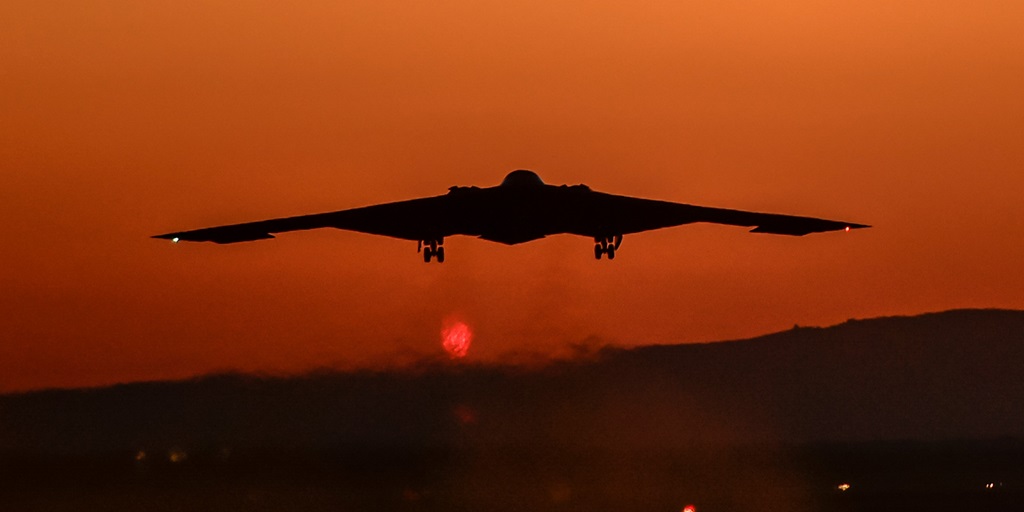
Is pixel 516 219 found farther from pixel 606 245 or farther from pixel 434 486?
pixel 434 486

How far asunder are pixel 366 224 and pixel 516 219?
6.80 m

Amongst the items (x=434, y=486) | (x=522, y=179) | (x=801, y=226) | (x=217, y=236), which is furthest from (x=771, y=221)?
(x=434, y=486)

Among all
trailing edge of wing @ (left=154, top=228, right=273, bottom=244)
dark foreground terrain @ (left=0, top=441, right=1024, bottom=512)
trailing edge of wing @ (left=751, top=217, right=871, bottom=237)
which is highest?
trailing edge of wing @ (left=751, top=217, right=871, bottom=237)

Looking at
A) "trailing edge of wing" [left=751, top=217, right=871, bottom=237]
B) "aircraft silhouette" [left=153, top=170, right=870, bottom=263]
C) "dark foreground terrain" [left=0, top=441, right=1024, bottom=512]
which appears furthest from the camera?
"dark foreground terrain" [left=0, top=441, right=1024, bottom=512]

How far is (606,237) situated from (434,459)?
8050 cm

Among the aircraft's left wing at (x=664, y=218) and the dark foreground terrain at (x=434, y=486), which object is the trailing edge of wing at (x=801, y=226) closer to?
the aircraft's left wing at (x=664, y=218)

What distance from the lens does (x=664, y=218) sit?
62.0m

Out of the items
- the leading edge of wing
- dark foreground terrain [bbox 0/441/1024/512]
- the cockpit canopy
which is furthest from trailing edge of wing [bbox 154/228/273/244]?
dark foreground terrain [bbox 0/441/1024/512]

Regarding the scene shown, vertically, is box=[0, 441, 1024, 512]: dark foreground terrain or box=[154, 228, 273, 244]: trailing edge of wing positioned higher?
box=[154, 228, 273, 244]: trailing edge of wing

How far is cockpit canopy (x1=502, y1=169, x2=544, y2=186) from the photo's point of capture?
189 ft

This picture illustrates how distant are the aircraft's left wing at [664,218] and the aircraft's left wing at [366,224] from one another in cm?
555

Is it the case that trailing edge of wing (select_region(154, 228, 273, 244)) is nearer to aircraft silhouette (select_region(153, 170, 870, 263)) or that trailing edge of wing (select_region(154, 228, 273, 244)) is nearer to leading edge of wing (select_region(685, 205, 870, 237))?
aircraft silhouette (select_region(153, 170, 870, 263))

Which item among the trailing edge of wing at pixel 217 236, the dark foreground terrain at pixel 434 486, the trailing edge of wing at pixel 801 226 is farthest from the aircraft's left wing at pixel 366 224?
the dark foreground terrain at pixel 434 486

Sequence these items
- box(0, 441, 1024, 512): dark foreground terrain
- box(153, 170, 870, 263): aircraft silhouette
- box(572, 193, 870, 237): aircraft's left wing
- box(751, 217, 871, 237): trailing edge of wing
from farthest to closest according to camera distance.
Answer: box(0, 441, 1024, 512): dark foreground terrain < box(751, 217, 871, 237): trailing edge of wing < box(572, 193, 870, 237): aircraft's left wing < box(153, 170, 870, 263): aircraft silhouette
